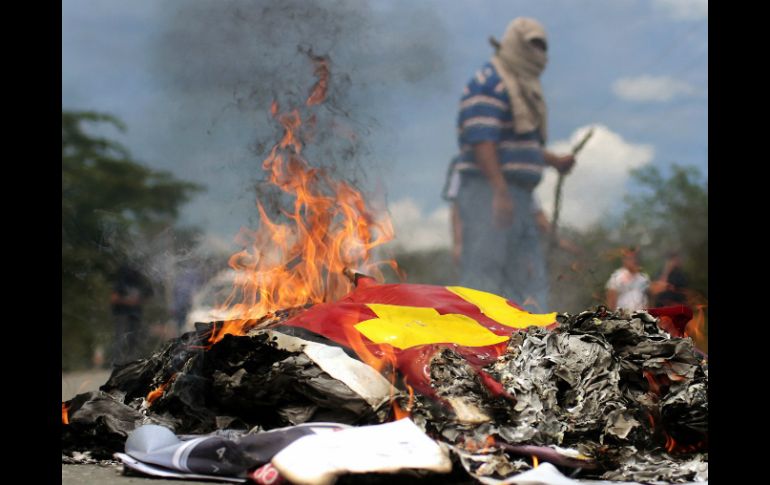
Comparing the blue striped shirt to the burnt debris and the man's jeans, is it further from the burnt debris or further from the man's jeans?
the burnt debris

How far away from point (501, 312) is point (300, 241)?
164cm

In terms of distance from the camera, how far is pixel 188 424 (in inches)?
189

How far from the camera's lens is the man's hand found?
9.15 metres

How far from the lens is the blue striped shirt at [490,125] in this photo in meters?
8.80

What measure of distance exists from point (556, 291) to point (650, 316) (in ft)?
19.1

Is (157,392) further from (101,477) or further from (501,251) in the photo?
(501,251)

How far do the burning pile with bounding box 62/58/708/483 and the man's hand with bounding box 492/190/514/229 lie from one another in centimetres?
344

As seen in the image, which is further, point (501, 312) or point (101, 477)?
point (501, 312)

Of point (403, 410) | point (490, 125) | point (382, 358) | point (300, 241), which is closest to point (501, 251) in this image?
point (490, 125)

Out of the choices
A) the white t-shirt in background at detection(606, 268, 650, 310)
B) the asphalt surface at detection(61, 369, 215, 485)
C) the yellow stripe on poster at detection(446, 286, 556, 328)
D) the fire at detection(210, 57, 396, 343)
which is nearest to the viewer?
the asphalt surface at detection(61, 369, 215, 485)

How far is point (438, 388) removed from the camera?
4523 mm

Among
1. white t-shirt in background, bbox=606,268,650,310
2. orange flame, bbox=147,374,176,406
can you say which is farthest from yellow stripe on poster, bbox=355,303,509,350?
white t-shirt in background, bbox=606,268,650,310

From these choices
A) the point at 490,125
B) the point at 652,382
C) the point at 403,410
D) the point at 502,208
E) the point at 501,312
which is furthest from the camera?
the point at 502,208

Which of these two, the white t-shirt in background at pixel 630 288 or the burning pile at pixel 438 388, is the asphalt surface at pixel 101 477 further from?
the white t-shirt in background at pixel 630 288
